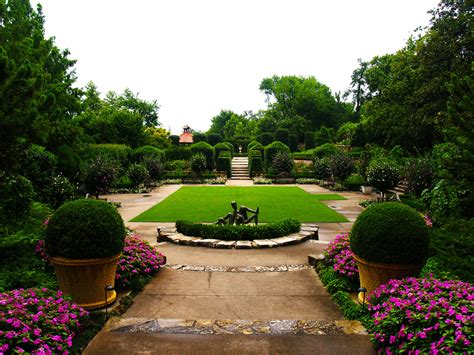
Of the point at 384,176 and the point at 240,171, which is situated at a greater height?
the point at 384,176

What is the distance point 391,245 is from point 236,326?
6.33ft

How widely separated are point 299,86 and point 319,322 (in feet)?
197

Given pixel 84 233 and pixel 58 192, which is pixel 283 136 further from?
pixel 84 233

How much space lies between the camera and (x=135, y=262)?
222 inches

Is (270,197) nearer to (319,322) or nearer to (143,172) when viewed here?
(143,172)

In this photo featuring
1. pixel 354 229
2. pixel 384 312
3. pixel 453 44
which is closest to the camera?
pixel 384 312

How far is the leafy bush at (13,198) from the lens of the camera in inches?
283

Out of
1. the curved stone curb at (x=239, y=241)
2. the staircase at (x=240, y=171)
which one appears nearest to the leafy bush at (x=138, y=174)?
the staircase at (x=240, y=171)

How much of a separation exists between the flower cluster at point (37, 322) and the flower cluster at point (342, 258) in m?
3.35

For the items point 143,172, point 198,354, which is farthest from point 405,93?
point 198,354

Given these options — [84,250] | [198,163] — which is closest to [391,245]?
[84,250]

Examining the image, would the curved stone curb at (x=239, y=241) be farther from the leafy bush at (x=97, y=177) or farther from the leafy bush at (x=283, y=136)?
the leafy bush at (x=283, y=136)

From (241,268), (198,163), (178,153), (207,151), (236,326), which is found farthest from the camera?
(178,153)

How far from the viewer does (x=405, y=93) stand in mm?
21906
